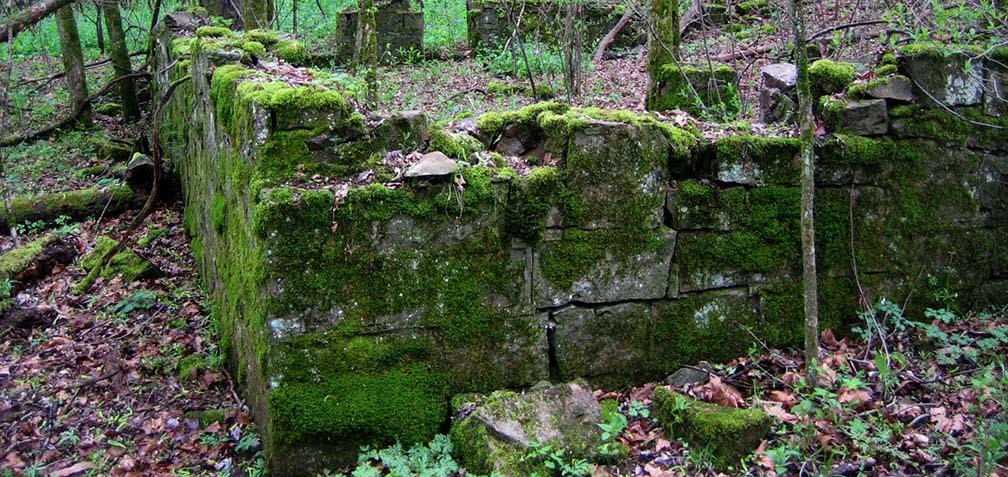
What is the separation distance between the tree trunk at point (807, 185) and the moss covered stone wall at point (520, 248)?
520 millimetres

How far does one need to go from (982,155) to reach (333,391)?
492cm

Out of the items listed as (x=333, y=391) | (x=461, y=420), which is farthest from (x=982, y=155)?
(x=333, y=391)

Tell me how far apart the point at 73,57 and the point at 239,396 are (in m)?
10.00

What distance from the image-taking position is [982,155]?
5.48m

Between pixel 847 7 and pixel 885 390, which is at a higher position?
pixel 847 7

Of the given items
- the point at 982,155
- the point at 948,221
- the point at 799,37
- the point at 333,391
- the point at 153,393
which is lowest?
the point at 153,393

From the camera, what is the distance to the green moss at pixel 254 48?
619 cm

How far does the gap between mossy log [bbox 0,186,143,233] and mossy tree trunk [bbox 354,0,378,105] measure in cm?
361

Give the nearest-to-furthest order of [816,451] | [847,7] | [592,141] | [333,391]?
[816,451]
[333,391]
[592,141]
[847,7]

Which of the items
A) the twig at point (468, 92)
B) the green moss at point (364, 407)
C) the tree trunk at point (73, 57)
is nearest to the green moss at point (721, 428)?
the green moss at point (364, 407)

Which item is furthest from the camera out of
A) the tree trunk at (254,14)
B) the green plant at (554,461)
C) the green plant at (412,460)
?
the tree trunk at (254,14)

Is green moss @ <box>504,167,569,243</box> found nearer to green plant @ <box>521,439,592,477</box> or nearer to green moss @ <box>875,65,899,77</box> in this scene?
green plant @ <box>521,439,592,477</box>

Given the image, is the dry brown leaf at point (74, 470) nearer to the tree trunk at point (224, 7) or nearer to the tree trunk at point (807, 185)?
the tree trunk at point (807, 185)

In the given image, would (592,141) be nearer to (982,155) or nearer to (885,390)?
(885,390)
